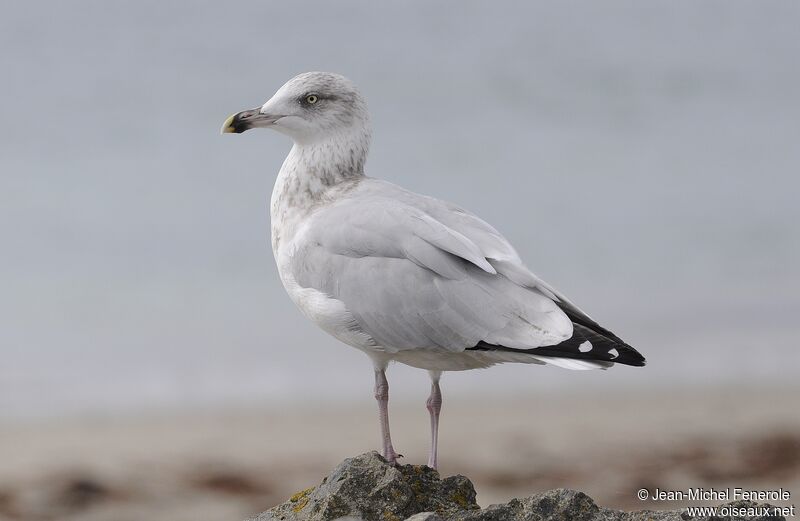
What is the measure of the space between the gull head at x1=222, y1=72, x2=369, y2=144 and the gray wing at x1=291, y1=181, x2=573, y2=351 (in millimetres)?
539

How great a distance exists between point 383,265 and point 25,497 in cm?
456

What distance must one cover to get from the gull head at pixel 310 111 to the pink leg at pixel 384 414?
4.01 ft

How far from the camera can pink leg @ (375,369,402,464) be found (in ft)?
17.4

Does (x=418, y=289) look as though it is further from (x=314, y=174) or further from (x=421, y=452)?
(x=421, y=452)

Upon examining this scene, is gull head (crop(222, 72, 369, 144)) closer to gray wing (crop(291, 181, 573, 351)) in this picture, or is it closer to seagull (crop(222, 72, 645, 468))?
seagull (crop(222, 72, 645, 468))

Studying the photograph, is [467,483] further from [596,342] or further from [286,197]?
[286,197]

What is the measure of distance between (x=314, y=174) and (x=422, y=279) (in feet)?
2.89

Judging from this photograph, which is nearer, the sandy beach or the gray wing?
the gray wing

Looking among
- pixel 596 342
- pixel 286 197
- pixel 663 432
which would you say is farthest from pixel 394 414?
pixel 596 342

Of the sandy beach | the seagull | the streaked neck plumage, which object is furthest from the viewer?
the sandy beach

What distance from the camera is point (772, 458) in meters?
9.11

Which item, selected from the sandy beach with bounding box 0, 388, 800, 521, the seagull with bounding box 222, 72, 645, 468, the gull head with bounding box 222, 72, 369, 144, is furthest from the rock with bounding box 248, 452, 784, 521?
the sandy beach with bounding box 0, 388, 800, 521

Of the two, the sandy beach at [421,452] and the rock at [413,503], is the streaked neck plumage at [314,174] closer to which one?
the rock at [413,503]

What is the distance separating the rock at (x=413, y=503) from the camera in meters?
4.42
